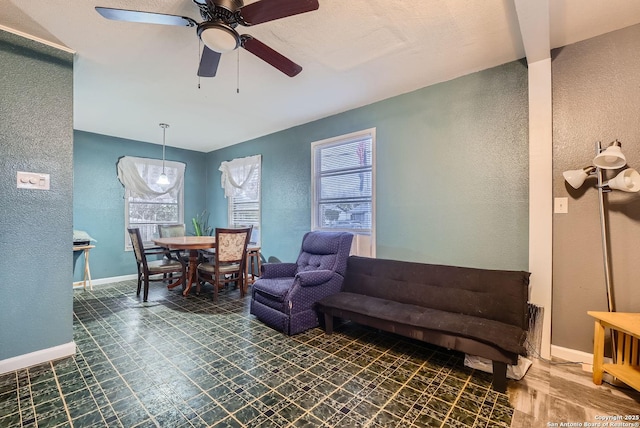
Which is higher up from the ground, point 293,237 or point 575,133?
point 575,133

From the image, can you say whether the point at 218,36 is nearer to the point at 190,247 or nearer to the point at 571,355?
the point at 190,247

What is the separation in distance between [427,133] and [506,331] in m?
1.96

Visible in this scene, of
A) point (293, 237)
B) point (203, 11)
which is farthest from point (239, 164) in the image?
point (203, 11)

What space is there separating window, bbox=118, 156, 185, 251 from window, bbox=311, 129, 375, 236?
326 cm

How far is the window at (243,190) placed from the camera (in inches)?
198

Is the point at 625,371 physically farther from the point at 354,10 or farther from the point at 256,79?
the point at 256,79

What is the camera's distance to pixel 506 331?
197cm

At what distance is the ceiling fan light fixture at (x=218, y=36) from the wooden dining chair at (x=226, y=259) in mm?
2420

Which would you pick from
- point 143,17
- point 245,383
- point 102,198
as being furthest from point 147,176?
point 245,383

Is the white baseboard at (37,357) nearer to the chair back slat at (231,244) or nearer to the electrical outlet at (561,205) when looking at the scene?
the chair back slat at (231,244)

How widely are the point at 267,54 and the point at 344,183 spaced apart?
207cm

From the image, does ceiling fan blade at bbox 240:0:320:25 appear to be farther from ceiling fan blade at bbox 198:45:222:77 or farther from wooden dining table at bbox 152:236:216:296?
wooden dining table at bbox 152:236:216:296

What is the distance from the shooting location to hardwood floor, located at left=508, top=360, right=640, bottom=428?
1609 millimetres

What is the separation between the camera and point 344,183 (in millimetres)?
3787
